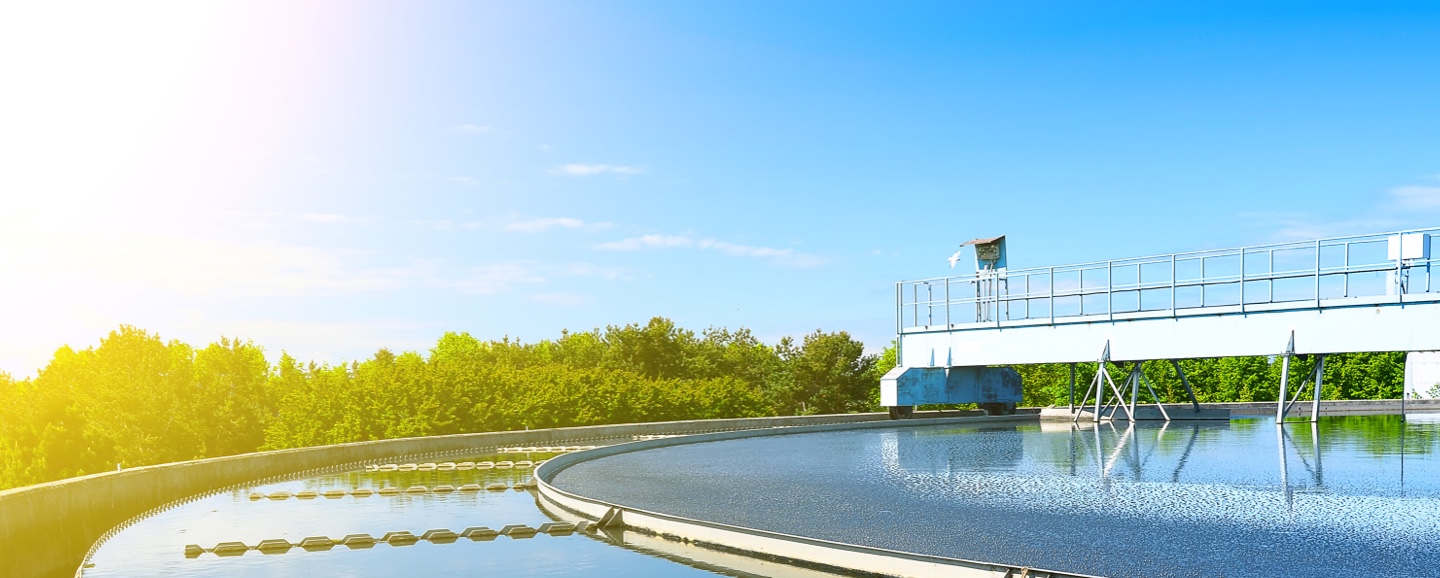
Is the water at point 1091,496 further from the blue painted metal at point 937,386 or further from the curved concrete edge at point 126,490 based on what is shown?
the blue painted metal at point 937,386

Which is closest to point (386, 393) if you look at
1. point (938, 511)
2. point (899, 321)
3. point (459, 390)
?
point (459, 390)

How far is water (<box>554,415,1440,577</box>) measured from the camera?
37.1 feet

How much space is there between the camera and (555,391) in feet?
131

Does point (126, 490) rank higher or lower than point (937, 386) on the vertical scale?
lower

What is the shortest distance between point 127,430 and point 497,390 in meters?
42.4

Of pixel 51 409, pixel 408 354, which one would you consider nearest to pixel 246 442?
pixel 51 409

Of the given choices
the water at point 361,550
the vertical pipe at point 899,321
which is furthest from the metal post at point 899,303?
the water at point 361,550

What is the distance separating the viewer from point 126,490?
17.4m

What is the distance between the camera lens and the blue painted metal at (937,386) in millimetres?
40219

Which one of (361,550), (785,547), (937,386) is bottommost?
(361,550)

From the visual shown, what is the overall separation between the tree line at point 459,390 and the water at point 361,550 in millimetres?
18392

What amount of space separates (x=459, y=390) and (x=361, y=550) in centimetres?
2537

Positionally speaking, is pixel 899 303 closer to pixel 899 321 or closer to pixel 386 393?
pixel 899 321

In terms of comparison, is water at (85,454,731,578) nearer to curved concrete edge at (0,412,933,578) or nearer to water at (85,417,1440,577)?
water at (85,417,1440,577)
